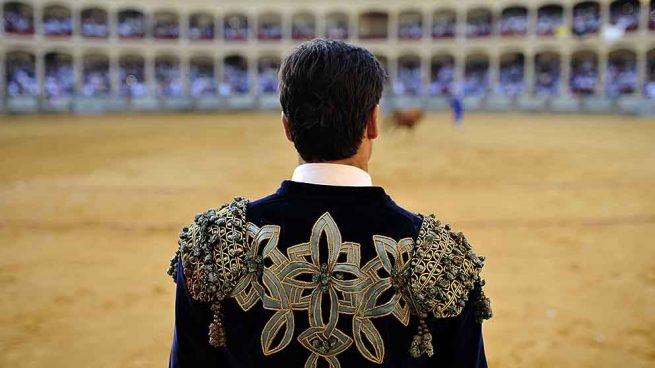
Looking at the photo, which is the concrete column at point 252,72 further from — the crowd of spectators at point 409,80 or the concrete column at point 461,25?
the concrete column at point 461,25

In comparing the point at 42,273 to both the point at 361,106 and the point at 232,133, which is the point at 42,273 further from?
the point at 232,133

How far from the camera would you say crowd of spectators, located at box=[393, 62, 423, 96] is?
3806 centimetres

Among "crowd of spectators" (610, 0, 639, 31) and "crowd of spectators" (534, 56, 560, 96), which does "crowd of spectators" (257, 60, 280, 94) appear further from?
"crowd of spectators" (610, 0, 639, 31)

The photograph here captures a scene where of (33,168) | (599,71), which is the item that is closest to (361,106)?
(33,168)

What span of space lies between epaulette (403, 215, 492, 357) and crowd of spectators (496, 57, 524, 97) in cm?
3550

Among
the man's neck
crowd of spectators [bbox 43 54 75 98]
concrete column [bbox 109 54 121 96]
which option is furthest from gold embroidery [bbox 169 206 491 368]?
concrete column [bbox 109 54 121 96]

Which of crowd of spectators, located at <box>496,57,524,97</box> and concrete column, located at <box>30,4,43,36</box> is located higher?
concrete column, located at <box>30,4,43,36</box>

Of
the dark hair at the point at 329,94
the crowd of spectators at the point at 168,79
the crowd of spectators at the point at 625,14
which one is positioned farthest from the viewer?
the crowd of spectators at the point at 168,79

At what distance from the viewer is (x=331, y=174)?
55.6 inches

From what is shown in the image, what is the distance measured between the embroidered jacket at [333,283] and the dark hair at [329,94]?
0.36 ft

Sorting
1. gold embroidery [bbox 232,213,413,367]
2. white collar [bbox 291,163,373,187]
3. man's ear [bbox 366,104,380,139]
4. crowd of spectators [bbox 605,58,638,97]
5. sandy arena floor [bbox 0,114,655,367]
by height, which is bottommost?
sandy arena floor [bbox 0,114,655,367]

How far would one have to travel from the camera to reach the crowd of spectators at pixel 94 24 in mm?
37438

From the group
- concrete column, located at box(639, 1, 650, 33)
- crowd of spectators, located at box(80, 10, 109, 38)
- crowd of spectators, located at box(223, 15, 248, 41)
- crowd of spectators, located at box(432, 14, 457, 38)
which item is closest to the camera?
concrete column, located at box(639, 1, 650, 33)

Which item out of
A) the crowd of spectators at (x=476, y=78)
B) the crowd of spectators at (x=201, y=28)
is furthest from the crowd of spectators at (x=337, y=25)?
the crowd of spectators at (x=476, y=78)
